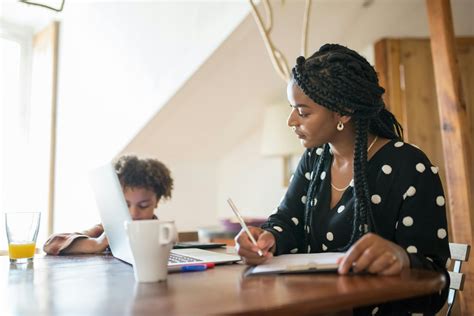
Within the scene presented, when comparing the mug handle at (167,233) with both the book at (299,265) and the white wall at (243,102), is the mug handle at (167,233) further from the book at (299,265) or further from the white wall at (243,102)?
the white wall at (243,102)

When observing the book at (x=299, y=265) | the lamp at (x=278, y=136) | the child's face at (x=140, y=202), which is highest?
the lamp at (x=278, y=136)

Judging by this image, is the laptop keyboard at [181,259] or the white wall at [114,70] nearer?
the laptop keyboard at [181,259]

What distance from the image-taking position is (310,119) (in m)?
1.23

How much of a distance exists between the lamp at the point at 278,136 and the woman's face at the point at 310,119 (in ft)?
5.38

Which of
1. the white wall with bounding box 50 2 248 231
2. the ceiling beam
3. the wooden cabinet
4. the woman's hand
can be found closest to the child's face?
the woman's hand

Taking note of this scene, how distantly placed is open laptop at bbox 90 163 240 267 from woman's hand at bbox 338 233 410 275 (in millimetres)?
Answer: 330

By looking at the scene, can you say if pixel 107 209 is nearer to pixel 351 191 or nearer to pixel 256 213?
pixel 351 191

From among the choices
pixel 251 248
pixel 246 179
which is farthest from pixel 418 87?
pixel 251 248

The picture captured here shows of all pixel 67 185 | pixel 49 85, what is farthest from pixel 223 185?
pixel 49 85

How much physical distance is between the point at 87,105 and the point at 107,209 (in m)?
2.30

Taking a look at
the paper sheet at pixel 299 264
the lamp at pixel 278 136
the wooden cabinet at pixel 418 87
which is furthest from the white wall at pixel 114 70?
the paper sheet at pixel 299 264

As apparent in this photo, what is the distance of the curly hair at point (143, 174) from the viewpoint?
1.74m

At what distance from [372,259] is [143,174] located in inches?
42.7

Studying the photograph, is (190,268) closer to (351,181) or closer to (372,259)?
(372,259)
